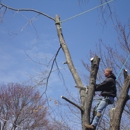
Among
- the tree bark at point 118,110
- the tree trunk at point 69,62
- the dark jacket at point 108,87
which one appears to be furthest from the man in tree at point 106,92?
the tree bark at point 118,110

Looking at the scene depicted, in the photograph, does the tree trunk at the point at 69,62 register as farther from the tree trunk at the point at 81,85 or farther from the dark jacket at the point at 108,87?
the dark jacket at the point at 108,87

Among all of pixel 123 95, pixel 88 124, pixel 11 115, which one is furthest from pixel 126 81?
pixel 11 115

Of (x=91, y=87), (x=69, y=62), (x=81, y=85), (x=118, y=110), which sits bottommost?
(x=118, y=110)

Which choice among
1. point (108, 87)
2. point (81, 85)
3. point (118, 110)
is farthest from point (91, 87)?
point (108, 87)

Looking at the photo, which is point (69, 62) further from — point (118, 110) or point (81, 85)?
point (118, 110)

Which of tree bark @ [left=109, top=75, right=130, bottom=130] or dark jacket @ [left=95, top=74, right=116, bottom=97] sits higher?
dark jacket @ [left=95, top=74, right=116, bottom=97]

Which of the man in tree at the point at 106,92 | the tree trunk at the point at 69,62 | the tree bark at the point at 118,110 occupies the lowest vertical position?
the tree bark at the point at 118,110

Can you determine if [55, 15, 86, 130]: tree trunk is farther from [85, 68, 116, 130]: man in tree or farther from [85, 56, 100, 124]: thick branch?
[85, 68, 116, 130]: man in tree

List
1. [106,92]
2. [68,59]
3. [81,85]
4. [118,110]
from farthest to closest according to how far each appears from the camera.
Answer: [68,59]
[106,92]
[81,85]
[118,110]

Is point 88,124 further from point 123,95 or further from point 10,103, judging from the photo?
point 10,103

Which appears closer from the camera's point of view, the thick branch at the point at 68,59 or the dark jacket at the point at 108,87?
the thick branch at the point at 68,59

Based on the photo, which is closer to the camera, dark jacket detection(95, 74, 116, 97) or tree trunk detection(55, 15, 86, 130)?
tree trunk detection(55, 15, 86, 130)

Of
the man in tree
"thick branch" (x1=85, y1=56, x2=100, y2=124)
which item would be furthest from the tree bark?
the man in tree

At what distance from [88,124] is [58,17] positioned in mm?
2193
